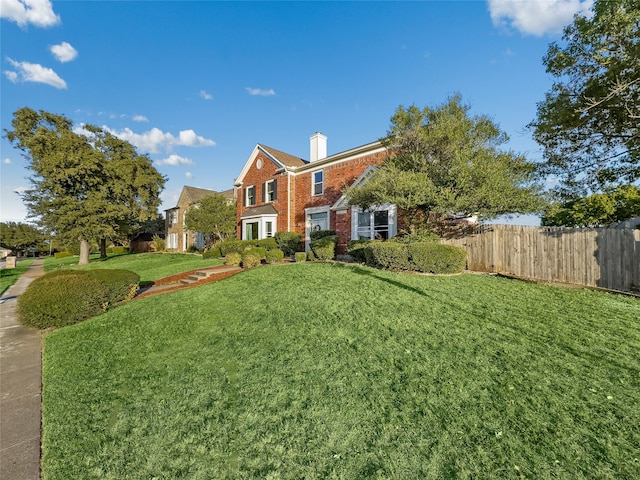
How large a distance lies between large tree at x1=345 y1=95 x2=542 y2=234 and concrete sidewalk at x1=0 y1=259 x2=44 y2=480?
9474mm

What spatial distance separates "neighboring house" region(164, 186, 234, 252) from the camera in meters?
31.0

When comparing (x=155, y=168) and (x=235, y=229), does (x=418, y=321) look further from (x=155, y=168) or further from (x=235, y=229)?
(x=155, y=168)

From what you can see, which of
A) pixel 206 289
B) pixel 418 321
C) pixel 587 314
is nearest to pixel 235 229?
pixel 206 289

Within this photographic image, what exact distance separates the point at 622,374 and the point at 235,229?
2256cm

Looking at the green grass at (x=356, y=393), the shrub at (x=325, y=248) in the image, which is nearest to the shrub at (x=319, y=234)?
the shrub at (x=325, y=248)

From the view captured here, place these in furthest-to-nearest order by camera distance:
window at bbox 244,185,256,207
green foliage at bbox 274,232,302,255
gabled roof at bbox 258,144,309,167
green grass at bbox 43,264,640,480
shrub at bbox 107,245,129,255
Result: shrub at bbox 107,245,129,255 < window at bbox 244,185,256,207 < gabled roof at bbox 258,144,309,167 < green foliage at bbox 274,232,302,255 < green grass at bbox 43,264,640,480

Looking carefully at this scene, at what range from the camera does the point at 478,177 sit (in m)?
9.05

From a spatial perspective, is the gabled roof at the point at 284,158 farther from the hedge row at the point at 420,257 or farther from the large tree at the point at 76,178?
the large tree at the point at 76,178

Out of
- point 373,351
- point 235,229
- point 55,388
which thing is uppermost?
point 235,229

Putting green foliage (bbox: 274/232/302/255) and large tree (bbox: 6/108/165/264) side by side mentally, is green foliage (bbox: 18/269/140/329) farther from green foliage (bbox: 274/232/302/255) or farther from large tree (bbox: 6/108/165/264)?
large tree (bbox: 6/108/165/264)

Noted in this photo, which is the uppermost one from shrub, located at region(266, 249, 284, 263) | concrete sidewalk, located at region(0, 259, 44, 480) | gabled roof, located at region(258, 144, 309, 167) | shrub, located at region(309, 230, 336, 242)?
gabled roof, located at region(258, 144, 309, 167)

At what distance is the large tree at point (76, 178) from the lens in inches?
860

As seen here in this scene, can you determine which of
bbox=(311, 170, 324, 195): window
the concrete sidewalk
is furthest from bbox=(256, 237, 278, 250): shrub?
the concrete sidewalk

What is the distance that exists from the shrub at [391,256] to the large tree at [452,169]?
5.15 feet
